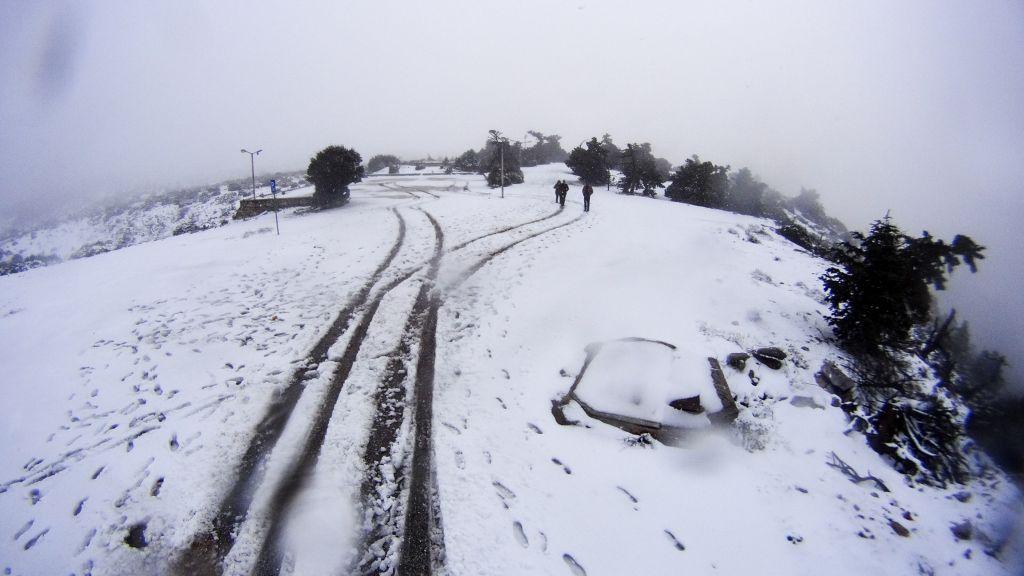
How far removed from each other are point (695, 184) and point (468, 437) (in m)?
31.9

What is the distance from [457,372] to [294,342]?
3.74m

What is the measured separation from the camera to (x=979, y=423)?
8109 millimetres

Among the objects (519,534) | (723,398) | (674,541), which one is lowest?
(674,541)

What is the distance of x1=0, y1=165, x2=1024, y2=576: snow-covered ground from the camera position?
14.1ft

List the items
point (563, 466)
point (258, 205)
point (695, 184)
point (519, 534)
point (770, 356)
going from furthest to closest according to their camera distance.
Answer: point (695, 184) → point (258, 205) → point (770, 356) → point (563, 466) → point (519, 534)

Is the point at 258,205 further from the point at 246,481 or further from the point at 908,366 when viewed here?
the point at 908,366

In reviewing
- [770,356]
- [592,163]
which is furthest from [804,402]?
[592,163]

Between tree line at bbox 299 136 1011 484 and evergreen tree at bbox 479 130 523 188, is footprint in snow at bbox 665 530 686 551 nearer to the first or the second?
tree line at bbox 299 136 1011 484

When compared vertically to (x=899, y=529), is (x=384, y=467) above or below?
above

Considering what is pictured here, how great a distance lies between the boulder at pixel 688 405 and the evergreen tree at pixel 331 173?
24288 mm

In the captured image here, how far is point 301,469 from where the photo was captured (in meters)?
5.02

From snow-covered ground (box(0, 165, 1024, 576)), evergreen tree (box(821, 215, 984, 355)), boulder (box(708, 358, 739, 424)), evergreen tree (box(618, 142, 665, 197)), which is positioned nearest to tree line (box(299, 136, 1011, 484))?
evergreen tree (box(821, 215, 984, 355))

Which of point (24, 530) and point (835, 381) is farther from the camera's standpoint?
point (835, 381)

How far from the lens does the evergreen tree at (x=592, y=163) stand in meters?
33.7
